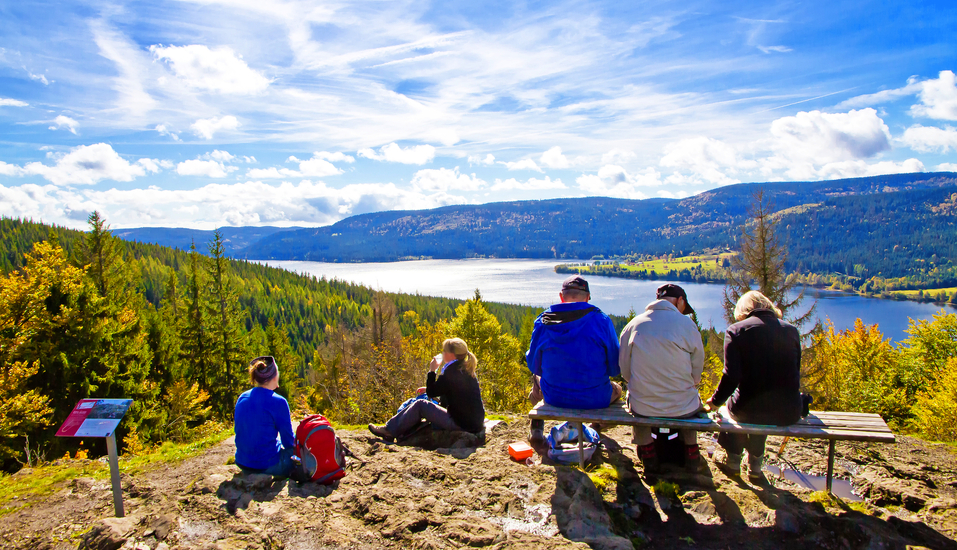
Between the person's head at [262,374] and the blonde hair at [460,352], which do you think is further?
the blonde hair at [460,352]

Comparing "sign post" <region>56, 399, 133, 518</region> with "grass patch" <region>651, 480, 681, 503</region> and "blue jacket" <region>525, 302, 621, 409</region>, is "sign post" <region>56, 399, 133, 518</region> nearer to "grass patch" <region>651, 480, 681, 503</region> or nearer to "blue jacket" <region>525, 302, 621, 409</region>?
"blue jacket" <region>525, 302, 621, 409</region>

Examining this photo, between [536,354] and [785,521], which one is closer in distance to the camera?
[785,521]

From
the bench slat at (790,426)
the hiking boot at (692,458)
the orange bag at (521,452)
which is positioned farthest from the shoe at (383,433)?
the hiking boot at (692,458)

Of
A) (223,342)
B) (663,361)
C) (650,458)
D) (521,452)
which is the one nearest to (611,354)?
(663,361)

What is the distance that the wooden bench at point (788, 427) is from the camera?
422 cm

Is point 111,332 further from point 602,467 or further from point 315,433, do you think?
point 602,467

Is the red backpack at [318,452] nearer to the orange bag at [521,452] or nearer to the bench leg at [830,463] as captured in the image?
the orange bag at [521,452]

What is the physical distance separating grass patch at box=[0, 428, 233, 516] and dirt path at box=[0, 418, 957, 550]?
9.0 inches

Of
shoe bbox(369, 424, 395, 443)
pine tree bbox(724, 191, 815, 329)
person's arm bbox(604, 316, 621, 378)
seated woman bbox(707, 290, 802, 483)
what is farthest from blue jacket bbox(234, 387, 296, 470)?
pine tree bbox(724, 191, 815, 329)

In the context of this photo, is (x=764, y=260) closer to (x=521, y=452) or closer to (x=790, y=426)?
(x=790, y=426)

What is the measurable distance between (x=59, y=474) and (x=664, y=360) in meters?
7.20

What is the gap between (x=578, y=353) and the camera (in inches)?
195

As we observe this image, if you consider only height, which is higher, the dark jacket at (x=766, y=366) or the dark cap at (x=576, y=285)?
the dark cap at (x=576, y=285)

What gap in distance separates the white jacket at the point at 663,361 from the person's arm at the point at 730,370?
0.25m
